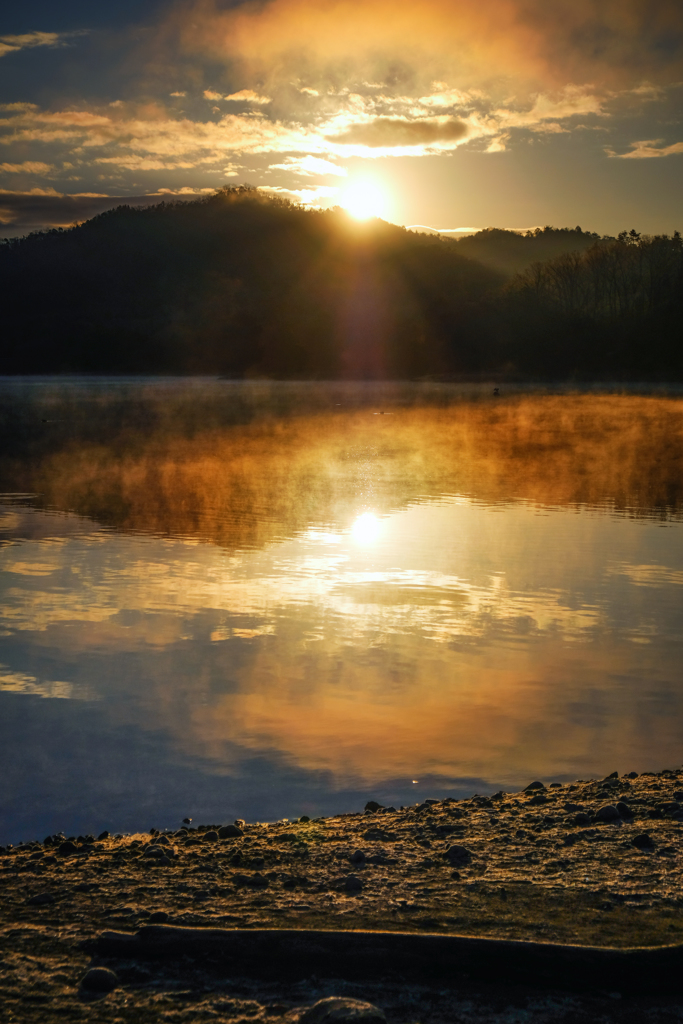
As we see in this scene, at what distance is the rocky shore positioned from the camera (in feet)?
11.5

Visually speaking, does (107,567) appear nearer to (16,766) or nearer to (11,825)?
(16,766)

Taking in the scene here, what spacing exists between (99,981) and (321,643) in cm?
561

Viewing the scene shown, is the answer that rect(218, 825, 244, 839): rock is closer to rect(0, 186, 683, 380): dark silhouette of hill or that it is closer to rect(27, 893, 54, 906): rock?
rect(27, 893, 54, 906): rock

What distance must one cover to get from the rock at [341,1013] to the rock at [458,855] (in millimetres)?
1467

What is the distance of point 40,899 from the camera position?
4359mm

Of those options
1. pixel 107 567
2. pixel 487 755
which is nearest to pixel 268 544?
pixel 107 567

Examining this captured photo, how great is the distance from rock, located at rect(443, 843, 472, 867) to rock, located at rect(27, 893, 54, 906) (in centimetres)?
187

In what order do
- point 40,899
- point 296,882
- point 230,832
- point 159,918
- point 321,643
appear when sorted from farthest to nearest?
point 321,643
point 230,832
point 296,882
point 40,899
point 159,918

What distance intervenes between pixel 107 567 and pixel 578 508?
927 cm

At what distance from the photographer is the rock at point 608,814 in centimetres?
529

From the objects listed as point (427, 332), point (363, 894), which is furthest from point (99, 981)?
point (427, 332)

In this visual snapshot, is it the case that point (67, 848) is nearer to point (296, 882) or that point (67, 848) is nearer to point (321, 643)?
point (296, 882)

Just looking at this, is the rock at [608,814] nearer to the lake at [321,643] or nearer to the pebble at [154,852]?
the lake at [321,643]

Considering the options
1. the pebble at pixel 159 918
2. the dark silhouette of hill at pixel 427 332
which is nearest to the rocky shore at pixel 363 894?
the pebble at pixel 159 918
